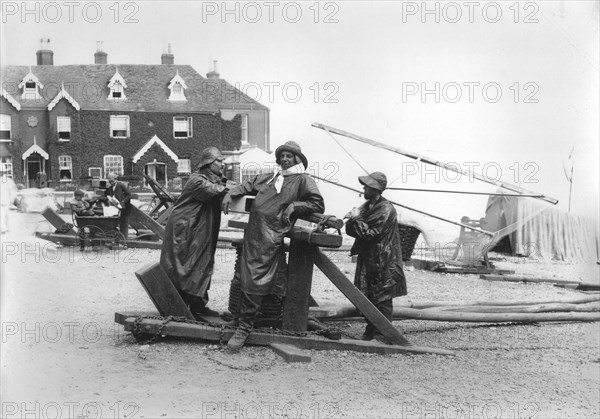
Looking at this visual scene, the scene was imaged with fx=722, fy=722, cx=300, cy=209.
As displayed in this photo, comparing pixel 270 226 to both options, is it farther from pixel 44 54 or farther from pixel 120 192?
pixel 120 192

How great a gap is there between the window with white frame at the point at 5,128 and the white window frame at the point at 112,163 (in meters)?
2.33

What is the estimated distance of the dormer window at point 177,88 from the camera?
12971 millimetres

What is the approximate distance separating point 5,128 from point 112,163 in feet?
8.92

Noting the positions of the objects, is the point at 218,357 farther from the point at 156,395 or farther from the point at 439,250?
Answer: the point at 439,250

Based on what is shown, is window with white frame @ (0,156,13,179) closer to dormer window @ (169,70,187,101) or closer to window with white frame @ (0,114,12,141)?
window with white frame @ (0,114,12,141)

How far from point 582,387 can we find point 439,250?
911cm

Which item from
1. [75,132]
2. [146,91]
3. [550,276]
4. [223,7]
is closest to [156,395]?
[223,7]

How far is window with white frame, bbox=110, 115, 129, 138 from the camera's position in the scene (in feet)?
40.9

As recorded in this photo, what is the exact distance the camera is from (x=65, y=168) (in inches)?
514

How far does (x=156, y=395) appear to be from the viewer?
5.60 m

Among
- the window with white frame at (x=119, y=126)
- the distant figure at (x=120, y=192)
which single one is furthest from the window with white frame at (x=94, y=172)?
the window with white frame at (x=119, y=126)

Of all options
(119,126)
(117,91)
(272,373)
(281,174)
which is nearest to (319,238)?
(281,174)

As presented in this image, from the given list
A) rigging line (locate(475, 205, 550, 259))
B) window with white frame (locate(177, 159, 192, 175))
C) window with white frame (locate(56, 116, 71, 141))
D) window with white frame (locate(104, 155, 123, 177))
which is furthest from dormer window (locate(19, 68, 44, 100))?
rigging line (locate(475, 205, 550, 259))

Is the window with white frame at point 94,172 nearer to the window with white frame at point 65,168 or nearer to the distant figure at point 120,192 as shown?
the distant figure at point 120,192
